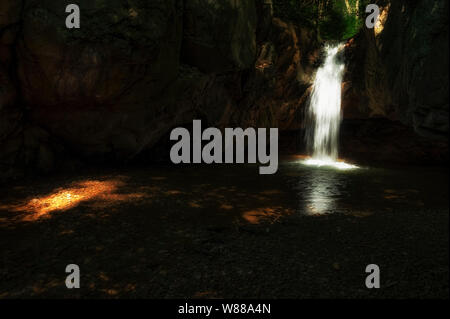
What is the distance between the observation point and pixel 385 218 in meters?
5.24

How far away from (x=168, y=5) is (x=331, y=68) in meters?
9.43

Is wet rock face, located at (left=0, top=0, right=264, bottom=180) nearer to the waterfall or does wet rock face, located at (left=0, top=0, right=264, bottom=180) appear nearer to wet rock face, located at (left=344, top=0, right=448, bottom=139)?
the waterfall

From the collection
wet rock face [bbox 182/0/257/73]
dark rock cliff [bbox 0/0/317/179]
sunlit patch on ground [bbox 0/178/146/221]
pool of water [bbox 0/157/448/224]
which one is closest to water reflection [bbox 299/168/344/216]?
pool of water [bbox 0/157/448/224]

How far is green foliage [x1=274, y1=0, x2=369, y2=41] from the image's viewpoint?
13.6m

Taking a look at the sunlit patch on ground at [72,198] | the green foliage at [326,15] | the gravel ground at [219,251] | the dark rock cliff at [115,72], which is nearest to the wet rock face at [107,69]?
the dark rock cliff at [115,72]

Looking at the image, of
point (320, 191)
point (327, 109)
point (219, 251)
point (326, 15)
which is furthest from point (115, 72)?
point (326, 15)

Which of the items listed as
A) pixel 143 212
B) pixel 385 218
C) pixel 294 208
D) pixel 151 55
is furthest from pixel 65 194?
pixel 385 218

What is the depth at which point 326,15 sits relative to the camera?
1488 cm

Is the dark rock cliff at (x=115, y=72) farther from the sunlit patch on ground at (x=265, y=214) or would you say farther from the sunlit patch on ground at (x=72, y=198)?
the sunlit patch on ground at (x=265, y=214)

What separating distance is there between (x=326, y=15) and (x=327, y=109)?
5.06 metres

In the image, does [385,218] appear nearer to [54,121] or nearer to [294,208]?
[294,208]

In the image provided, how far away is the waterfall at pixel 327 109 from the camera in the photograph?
14227 mm

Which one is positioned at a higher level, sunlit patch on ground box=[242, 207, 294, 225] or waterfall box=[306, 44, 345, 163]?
waterfall box=[306, 44, 345, 163]

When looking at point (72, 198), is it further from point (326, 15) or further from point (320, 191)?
point (326, 15)
